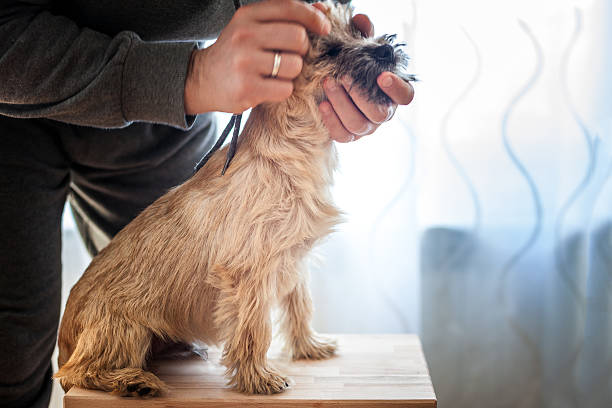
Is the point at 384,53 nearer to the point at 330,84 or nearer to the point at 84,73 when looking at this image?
the point at 330,84

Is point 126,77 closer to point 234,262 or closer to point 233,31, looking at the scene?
point 233,31

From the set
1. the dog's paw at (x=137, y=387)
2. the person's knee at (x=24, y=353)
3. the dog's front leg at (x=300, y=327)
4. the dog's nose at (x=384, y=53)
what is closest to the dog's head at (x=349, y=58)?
the dog's nose at (x=384, y=53)

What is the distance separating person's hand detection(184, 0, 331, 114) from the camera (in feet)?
2.19

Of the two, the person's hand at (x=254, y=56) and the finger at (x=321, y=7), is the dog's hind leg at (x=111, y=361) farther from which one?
the finger at (x=321, y=7)

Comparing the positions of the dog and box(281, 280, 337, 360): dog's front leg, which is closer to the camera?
the dog

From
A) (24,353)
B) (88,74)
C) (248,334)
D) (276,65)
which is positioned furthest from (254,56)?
(24,353)

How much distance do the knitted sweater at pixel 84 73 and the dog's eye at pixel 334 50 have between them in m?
0.20

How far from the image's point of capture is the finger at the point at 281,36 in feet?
2.18

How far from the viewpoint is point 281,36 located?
2.19 ft

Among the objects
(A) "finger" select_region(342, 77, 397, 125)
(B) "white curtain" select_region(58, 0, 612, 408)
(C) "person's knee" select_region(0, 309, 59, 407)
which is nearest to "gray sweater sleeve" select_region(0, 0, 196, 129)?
(A) "finger" select_region(342, 77, 397, 125)

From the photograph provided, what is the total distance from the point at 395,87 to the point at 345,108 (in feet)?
0.26

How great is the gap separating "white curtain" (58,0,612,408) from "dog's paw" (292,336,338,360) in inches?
14.9

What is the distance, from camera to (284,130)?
79cm

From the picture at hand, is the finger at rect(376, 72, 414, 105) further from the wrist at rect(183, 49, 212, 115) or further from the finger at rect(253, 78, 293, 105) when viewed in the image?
the wrist at rect(183, 49, 212, 115)
